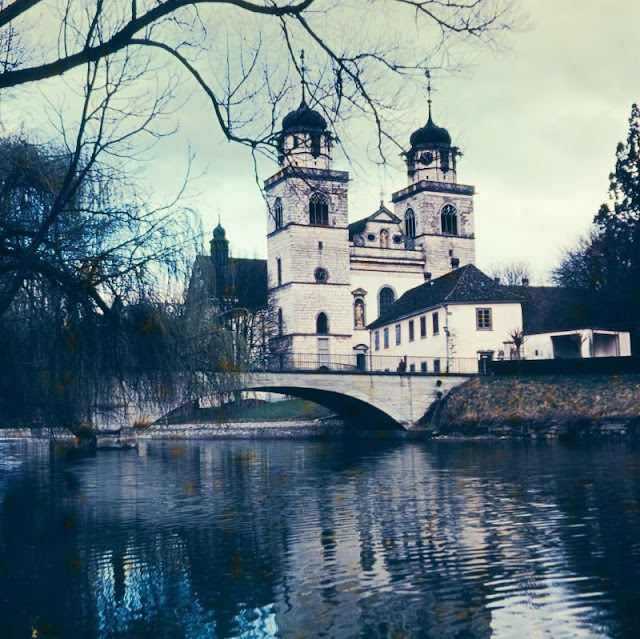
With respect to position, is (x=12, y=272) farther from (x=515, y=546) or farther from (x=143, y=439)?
(x=143, y=439)

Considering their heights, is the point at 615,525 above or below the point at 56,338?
below

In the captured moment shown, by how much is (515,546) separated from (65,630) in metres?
6.69

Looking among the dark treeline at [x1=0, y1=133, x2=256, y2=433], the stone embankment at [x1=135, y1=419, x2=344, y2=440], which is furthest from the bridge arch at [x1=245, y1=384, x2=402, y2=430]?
the dark treeline at [x1=0, y1=133, x2=256, y2=433]

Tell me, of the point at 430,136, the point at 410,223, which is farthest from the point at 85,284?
the point at 410,223

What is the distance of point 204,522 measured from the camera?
17781mm

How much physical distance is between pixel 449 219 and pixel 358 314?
14.1 meters

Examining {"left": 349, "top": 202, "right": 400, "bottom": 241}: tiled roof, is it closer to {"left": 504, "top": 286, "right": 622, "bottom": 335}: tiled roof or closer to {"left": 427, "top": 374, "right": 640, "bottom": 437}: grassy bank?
{"left": 504, "top": 286, "right": 622, "bottom": 335}: tiled roof

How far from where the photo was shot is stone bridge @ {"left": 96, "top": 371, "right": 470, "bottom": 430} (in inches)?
2110

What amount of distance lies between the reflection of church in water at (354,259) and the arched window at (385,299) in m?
0.09

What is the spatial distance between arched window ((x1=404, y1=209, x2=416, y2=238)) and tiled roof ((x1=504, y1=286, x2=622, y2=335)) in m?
20.7

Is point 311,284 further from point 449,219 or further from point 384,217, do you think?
point 449,219

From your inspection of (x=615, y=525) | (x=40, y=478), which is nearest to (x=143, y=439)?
(x=40, y=478)

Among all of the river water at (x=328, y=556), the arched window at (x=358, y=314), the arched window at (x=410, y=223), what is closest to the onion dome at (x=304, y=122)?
→ the river water at (x=328, y=556)

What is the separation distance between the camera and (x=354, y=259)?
3351 inches
